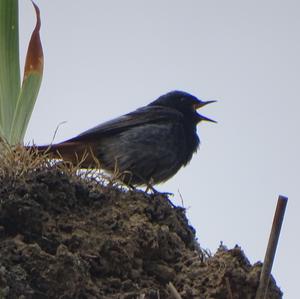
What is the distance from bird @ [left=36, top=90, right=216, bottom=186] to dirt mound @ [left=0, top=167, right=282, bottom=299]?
2.20 m

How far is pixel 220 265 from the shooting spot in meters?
5.00

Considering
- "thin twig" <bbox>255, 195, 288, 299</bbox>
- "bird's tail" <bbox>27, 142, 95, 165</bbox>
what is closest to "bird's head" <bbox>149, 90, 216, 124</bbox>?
"bird's tail" <bbox>27, 142, 95, 165</bbox>

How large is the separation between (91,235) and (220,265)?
0.71 m

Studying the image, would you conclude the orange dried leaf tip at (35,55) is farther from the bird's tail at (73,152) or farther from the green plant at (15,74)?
the bird's tail at (73,152)

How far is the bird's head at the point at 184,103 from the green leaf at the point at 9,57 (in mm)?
2339

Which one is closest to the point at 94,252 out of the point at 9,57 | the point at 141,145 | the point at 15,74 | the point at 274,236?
the point at 274,236

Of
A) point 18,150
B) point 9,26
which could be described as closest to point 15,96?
point 9,26

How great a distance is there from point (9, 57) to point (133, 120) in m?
1.84

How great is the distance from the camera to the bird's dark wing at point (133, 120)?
8.23 metres

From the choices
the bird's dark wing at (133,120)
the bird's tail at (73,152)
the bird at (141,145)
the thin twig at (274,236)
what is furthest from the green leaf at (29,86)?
the thin twig at (274,236)

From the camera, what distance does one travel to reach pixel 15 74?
279 inches

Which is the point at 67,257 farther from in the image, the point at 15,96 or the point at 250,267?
the point at 15,96

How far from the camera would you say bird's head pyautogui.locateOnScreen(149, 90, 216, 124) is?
911 centimetres

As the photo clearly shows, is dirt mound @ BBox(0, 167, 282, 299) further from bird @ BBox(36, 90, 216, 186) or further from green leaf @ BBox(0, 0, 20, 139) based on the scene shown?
bird @ BBox(36, 90, 216, 186)
